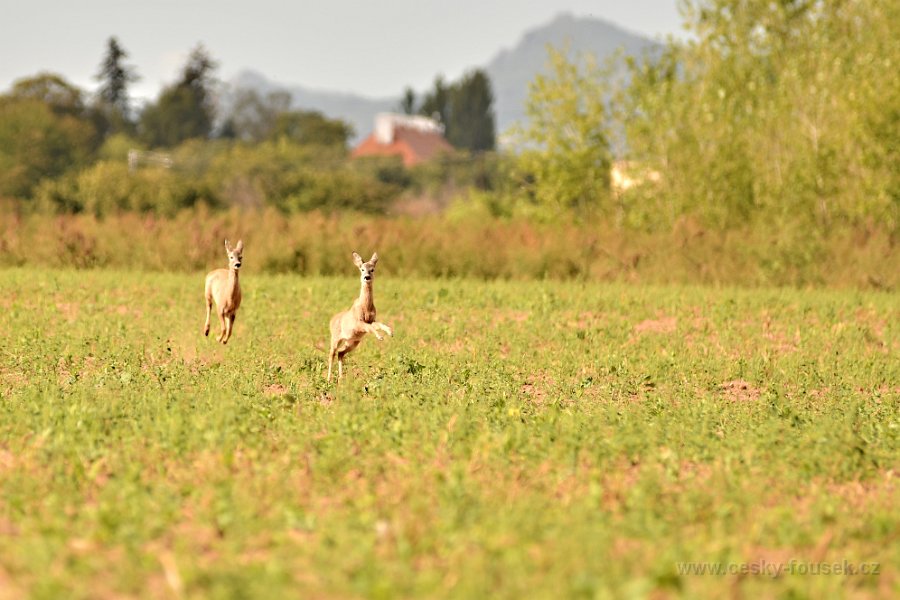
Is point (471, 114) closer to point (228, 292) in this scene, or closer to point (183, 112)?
point (183, 112)

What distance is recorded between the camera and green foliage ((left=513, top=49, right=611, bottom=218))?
35.4 m

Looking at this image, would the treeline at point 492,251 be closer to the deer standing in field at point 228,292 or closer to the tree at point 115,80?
the deer standing in field at point 228,292

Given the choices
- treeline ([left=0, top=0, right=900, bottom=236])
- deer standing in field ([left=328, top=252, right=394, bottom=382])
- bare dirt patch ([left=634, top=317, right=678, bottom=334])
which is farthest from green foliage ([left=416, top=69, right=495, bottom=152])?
deer standing in field ([left=328, top=252, right=394, bottom=382])

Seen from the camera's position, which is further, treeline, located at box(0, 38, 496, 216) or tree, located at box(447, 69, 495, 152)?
tree, located at box(447, 69, 495, 152)

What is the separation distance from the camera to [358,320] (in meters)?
12.6

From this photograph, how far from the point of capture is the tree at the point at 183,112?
338 ft

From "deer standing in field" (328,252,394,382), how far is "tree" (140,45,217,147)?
9098 centimetres

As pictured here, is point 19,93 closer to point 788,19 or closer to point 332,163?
point 332,163

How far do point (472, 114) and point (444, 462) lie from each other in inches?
5114

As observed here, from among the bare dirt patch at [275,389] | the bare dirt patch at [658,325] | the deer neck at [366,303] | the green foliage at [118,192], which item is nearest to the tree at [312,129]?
the green foliage at [118,192]

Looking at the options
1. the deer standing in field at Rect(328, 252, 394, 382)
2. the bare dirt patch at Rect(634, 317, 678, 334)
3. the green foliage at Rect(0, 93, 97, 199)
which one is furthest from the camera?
the green foliage at Rect(0, 93, 97, 199)

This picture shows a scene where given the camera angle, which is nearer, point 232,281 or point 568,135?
point 232,281

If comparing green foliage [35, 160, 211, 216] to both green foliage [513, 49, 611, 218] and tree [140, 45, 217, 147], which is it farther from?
tree [140, 45, 217, 147]

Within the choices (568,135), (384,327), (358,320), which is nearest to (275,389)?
(358,320)
